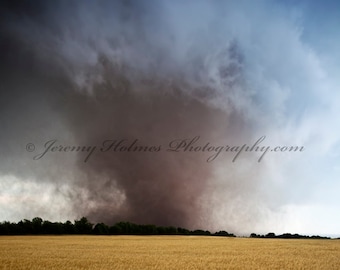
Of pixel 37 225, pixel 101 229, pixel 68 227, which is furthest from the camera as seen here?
pixel 101 229

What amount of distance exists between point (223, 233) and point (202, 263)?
68.9 meters

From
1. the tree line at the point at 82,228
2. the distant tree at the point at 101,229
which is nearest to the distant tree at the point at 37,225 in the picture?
the tree line at the point at 82,228

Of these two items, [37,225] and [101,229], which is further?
[101,229]

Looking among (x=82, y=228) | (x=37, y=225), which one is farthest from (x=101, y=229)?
(x=37, y=225)

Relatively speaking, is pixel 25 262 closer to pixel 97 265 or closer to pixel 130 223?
pixel 97 265

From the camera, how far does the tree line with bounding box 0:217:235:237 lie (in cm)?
8044

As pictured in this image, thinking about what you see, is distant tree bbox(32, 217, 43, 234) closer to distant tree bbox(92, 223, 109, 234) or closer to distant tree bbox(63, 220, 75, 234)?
distant tree bbox(63, 220, 75, 234)

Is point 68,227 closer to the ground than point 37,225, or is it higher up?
higher up

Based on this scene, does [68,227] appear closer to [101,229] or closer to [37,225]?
[37,225]

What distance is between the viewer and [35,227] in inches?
3250

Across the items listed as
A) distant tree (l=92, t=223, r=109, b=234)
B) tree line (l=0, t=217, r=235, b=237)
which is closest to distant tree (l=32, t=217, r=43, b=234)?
tree line (l=0, t=217, r=235, b=237)

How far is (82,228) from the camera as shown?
88.3 m

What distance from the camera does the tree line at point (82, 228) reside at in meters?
80.4

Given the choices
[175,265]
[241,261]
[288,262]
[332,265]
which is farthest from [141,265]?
[332,265]
